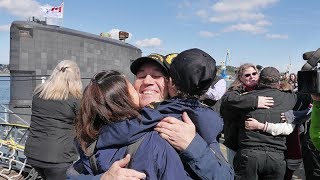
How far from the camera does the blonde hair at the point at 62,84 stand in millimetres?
3670

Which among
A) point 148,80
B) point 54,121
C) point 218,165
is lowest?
point 54,121

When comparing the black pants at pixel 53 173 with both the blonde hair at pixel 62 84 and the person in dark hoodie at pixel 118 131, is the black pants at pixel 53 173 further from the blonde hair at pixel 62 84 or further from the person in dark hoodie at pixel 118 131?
the person in dark hoodie at pixel 118 131

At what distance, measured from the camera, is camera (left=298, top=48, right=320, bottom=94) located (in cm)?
255

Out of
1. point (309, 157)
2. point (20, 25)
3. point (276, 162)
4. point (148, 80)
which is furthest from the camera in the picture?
point (20, 25)

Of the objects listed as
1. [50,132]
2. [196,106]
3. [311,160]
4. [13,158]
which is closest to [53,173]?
[50,132]

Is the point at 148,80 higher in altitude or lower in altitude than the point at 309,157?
higher

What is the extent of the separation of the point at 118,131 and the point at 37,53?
9774mm

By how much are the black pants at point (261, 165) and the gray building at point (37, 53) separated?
5.79 metres

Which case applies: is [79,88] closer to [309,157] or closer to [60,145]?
[60,145]

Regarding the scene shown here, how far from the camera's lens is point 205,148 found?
1.56m

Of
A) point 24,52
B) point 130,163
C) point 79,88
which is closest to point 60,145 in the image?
point 79,88

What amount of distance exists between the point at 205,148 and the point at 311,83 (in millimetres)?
1423

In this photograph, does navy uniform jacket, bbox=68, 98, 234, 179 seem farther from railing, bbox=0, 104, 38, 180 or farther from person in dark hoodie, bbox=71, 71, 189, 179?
railing, bbox=0, 104, 38, 180

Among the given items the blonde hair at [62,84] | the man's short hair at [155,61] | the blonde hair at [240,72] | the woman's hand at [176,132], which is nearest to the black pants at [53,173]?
the blonde hair at [62,84]
